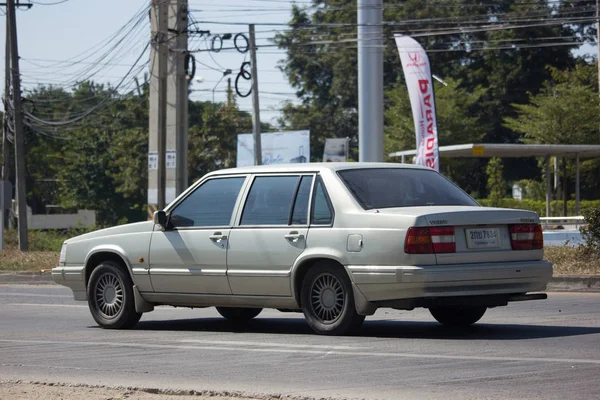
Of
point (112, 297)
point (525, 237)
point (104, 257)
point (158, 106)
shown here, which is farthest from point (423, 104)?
point (525, 237)

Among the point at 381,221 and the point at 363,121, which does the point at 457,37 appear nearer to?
the point at 363,121

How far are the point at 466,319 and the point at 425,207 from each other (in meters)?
1.36

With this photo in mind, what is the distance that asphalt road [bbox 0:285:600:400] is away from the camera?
282 inches

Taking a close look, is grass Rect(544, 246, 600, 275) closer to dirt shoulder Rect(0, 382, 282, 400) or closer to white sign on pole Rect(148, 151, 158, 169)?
dirt shoulder Rect(0, 382, 282, 400)

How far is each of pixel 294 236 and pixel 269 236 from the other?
31 cm

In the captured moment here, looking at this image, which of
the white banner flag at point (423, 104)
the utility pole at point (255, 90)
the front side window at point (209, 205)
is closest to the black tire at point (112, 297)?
the front side window at point (209, 205)

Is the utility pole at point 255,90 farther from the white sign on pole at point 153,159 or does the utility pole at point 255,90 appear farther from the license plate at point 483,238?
the license plate at point 483,238

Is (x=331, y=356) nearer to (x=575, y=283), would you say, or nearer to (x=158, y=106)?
(x=575, y=283)

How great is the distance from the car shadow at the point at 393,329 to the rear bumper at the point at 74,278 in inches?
28.4

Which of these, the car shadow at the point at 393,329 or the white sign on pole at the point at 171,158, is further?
the white sign on pole at the point at 171,158

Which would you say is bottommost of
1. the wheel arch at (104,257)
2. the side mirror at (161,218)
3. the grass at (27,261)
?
the grass at (27,261)

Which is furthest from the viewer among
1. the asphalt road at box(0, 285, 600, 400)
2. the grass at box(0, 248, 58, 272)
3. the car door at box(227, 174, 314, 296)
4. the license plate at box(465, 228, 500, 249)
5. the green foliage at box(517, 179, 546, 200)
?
the green foliage at box(517, 179, 546, 200)

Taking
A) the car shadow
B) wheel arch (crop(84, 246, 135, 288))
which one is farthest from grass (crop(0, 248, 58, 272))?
the car shadow

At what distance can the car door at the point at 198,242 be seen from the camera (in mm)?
10836
